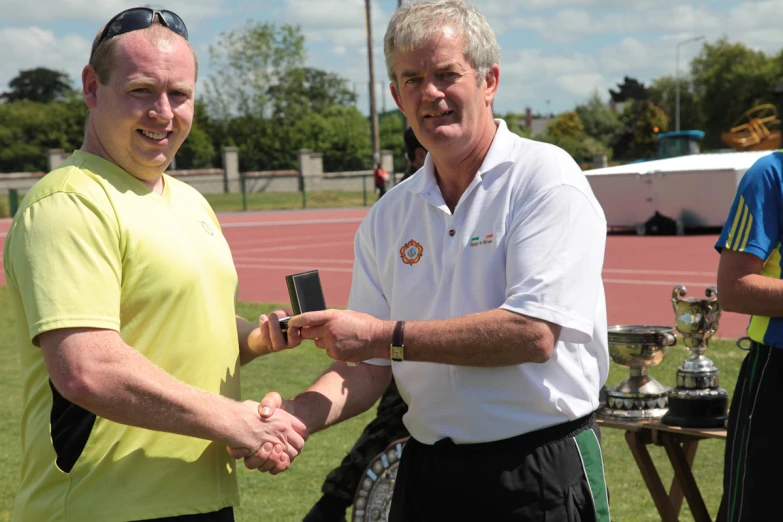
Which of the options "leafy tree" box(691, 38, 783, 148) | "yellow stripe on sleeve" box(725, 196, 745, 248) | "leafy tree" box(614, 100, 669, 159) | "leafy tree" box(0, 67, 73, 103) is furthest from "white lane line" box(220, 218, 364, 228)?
"leafy tree" box(0, 67, 73, 103)

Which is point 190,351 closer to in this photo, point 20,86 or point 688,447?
point 688,447

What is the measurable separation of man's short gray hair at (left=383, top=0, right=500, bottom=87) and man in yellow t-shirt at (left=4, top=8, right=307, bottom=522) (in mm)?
579

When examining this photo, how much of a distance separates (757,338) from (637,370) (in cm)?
105

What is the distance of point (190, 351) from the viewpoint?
2.68 metres

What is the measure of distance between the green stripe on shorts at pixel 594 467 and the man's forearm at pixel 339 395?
677 millimetres

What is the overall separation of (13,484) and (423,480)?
448 cm

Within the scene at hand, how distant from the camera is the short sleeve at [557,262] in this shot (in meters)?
2.55

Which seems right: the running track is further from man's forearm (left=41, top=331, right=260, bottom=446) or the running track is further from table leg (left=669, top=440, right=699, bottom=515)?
man's forearm (left=41, top=331, right=260, bottom=446)

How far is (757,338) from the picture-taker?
361 centimetres

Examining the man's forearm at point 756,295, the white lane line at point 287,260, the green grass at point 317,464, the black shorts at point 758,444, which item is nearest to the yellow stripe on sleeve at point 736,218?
the man's forearm at point 756,295

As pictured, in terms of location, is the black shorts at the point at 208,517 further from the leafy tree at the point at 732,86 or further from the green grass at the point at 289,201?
the leafy tree at the point at 732,86

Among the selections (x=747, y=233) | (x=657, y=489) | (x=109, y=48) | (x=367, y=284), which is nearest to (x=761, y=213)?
(x=747, y=233)

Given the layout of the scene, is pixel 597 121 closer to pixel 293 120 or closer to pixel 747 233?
pixel 293 120

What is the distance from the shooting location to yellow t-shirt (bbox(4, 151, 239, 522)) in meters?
2.43
